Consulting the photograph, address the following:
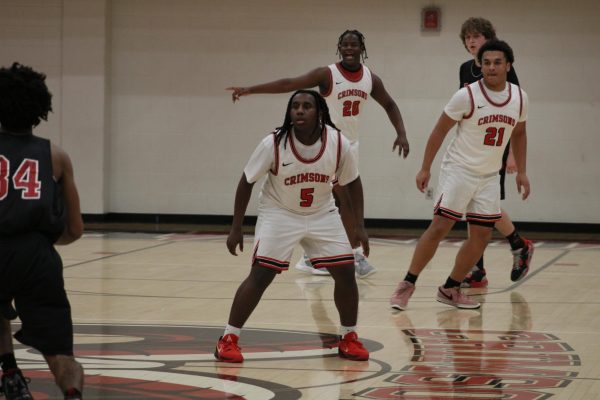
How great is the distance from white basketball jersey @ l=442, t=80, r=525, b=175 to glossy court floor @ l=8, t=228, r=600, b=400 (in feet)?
3.37

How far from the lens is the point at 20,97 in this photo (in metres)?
4.06

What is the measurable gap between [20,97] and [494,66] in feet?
12.7

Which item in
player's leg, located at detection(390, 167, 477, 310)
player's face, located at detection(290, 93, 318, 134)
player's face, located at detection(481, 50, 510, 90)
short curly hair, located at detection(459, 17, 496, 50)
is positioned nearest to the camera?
player's face, located at detection(290, 93, 318, 134)

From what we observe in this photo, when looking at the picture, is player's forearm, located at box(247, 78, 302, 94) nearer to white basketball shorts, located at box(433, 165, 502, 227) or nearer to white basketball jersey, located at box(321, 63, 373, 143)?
white basketball jersey, located at box(321, 63, 373, 143)

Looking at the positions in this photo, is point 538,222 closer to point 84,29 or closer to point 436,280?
point 436,280

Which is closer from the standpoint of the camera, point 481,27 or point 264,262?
point 264,262

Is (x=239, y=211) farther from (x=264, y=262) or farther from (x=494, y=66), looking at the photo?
(x=494, y=66)

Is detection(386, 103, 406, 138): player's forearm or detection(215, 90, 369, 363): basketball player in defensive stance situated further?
detection(386, 103, 406, 138): player's forearm

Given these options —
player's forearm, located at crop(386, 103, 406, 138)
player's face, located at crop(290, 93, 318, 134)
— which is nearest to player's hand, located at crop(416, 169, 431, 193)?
player's forearm, located at crop(386, 103, 406, 138)

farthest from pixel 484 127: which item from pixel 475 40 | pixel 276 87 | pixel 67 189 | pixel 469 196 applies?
pixel 67 189

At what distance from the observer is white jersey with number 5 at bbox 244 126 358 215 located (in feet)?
18.4

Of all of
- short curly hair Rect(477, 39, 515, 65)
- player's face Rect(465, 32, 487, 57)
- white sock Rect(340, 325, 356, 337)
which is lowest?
white sock Rect(340, 325, 356, 337)

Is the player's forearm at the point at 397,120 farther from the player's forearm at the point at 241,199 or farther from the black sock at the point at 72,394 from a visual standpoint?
the black sock at the point at 72,394

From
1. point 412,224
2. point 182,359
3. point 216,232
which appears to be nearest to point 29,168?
point 182,359
